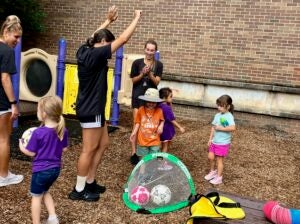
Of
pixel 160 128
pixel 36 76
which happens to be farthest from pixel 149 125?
pixel 36 76

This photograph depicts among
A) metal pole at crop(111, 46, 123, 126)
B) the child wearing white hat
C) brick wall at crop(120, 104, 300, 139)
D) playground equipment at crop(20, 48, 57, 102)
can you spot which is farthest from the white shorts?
brick wall at crop(120, 104, 300, 139)

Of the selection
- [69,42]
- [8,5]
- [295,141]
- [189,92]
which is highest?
[8,5]

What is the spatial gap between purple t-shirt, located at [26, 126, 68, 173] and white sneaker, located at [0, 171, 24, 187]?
4.15 feet

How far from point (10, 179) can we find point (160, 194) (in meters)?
1.74

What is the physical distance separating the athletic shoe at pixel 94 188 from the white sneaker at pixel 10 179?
854 mm

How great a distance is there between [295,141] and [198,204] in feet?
17.6

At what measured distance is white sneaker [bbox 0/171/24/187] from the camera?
4.53 meters

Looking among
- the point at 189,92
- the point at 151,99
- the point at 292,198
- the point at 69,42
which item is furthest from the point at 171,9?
the point at 292,198

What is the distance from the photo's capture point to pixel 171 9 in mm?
9633

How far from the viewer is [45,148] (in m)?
3.46

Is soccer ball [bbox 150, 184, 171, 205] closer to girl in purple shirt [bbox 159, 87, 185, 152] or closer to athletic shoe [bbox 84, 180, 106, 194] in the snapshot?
athletic shoe [bbox 84, 180, 106, 194]

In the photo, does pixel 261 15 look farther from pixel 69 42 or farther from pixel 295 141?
pixel 69 42

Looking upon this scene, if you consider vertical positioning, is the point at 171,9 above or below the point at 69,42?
above

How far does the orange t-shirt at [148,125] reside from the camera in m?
5.09
